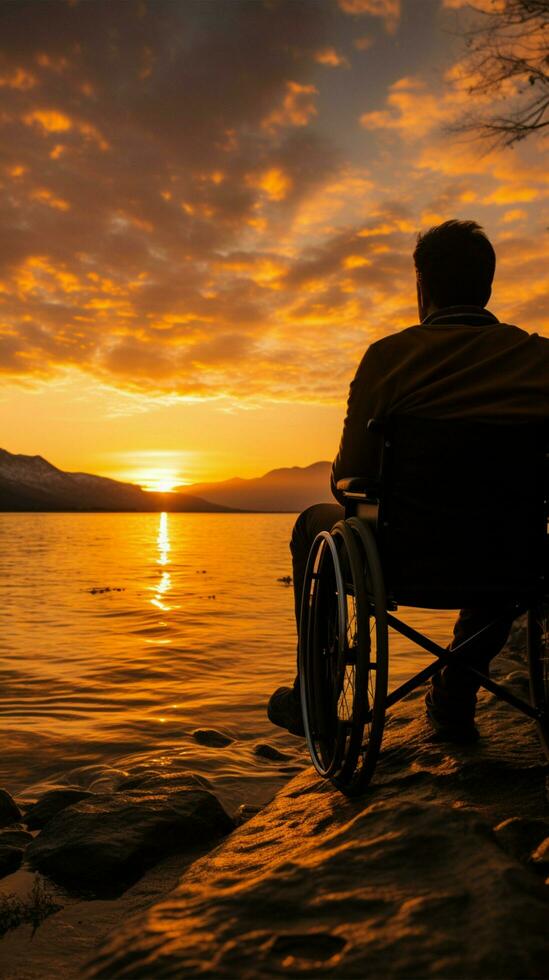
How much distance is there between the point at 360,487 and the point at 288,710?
4.70ft

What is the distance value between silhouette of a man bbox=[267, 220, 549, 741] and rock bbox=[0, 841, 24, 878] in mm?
2064

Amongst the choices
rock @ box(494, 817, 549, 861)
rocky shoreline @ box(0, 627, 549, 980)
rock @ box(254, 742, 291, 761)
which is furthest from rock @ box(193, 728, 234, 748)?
rock @ box(494, 817, 549, 861)

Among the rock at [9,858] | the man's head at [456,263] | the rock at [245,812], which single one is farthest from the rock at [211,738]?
the man's head at [456,263]

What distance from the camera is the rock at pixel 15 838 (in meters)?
3.54

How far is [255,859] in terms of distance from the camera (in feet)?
7.81

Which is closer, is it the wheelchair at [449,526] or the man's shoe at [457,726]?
the wheelchair at [449,526]

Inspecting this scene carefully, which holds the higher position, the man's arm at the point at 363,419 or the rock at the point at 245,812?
the man's arm at the point at 363,419

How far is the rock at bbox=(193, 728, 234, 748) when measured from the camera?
5.59m

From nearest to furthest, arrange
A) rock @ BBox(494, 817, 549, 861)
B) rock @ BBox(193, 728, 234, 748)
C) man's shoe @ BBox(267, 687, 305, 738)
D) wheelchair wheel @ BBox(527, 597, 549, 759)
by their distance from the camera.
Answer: rock @ BBox(494, 817, 549, 861) → wheelchair wheel @ BBox(527, 597, 549, 759) → man's shoe @ BBox(267, 687, 305, 738) → rock @ BBox(193, 728, 234, 748)

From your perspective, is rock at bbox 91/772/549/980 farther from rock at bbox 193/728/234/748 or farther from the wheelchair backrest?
rock at bbox 193/728/234/748

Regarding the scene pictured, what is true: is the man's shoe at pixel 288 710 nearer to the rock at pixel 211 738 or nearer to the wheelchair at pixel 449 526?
the wheelchair at pixel 449 526

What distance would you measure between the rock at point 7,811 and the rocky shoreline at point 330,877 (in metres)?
0.32

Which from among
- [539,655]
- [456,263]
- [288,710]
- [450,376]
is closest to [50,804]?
[288,710]

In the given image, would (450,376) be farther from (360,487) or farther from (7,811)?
(7,811)
